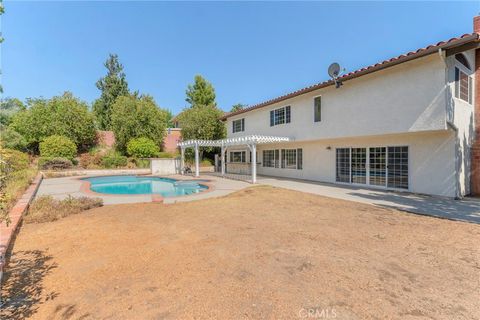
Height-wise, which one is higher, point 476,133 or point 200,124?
point 200,124

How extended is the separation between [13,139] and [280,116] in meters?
28.3

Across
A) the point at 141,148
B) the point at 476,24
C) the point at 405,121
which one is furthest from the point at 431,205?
the point at 141,148

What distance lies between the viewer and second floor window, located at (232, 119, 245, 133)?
72.5 ft

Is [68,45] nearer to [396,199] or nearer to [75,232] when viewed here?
[75,232]

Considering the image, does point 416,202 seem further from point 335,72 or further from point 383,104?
point 335,72

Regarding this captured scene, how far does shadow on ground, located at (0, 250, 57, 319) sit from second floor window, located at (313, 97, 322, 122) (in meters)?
13.5

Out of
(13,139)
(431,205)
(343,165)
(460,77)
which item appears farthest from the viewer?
(13,139)

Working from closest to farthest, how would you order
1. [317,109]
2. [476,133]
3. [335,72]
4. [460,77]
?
[460,77], [476,133], [335,72], [317,109]

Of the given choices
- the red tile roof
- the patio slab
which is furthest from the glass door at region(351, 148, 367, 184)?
the red tile roof

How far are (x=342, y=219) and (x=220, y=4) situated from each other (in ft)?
54.2

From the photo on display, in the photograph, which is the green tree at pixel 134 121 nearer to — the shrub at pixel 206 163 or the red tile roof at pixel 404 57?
the shrub at pixel 206 163

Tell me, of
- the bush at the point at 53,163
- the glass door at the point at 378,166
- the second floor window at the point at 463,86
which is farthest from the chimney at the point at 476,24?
the bush at the point at 53,163

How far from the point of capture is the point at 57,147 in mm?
24344

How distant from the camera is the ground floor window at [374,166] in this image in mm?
11594
